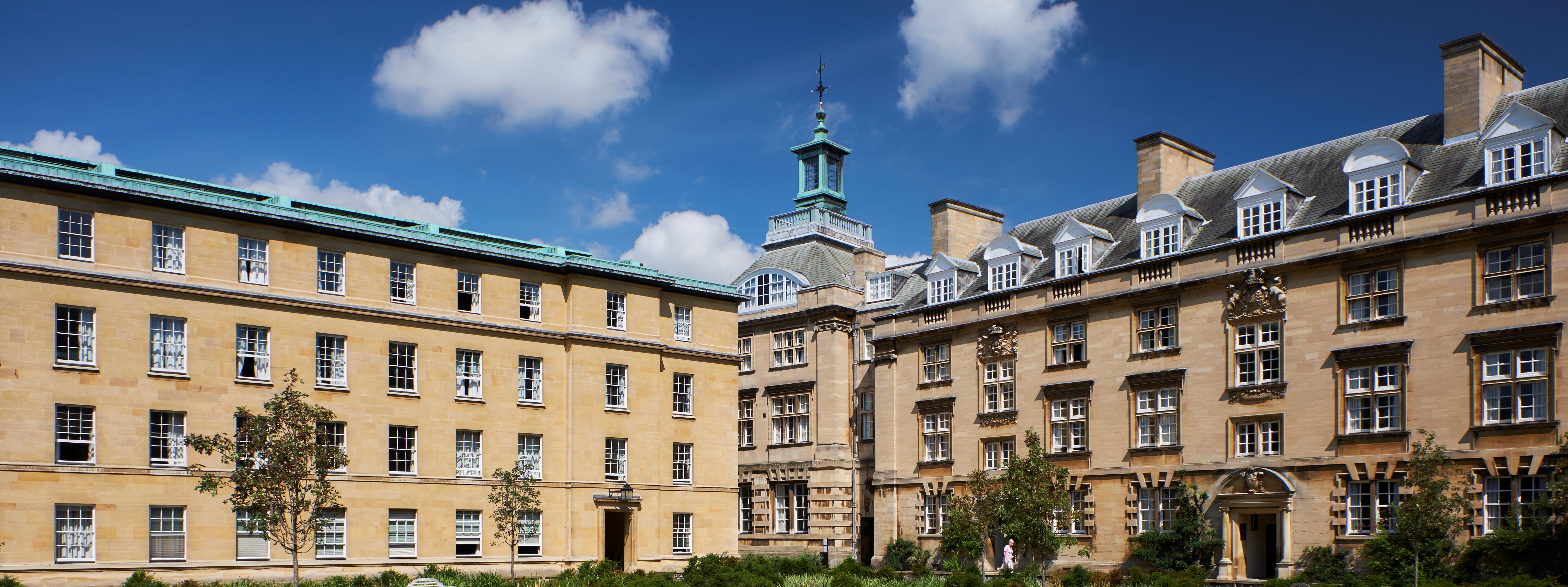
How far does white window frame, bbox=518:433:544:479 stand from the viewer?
1667 inches

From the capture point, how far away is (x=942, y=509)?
50438 millimetres

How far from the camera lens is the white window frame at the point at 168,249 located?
3538 centimetres

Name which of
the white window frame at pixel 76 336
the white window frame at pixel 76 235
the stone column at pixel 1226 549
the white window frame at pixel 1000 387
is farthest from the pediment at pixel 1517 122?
the white window frame at pixel 76 336

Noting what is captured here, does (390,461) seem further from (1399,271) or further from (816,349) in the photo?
(1399,271)

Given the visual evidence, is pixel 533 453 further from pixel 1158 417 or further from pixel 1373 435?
pixel 1373 435

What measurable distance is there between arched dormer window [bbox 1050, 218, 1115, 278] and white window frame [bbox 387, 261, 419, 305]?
2354cm

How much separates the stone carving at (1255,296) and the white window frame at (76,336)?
34.0 meters

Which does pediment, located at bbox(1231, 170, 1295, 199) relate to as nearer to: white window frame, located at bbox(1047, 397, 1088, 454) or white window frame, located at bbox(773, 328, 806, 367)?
white window frame, located at bbox(1047, 397, 1088, 454)

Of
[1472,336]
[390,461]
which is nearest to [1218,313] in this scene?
[1472,336]

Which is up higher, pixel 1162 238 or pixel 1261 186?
pixel 1261 186

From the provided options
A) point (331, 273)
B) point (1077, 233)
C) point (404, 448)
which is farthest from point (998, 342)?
point (331, 273)

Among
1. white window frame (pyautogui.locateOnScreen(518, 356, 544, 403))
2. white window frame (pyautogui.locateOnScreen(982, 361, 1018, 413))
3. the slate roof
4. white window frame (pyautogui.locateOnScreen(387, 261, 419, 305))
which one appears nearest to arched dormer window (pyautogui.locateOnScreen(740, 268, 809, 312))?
the slate roof

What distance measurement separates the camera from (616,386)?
1777 inches

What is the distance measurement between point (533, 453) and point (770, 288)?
882 inches
